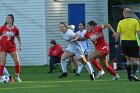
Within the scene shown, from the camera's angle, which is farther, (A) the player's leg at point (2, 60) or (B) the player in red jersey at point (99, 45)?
(B) the player in red jersey at point (99, 45)

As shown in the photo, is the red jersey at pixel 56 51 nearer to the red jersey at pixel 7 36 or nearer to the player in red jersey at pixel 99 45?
the player in red jersey at pixel 99 45

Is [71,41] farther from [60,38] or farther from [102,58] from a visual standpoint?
[60,38]

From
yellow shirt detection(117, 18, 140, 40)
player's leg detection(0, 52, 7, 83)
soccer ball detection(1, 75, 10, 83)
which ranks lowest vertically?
soccer ball detection(1, 75, 10, 83)

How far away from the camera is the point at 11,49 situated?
2019cm

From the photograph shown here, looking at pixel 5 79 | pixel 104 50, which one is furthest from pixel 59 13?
pixel 5 79

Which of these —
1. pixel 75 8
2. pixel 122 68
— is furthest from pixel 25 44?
pixel 122 68

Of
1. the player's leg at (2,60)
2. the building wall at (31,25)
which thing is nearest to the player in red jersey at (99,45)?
the player's leg at (2,60)

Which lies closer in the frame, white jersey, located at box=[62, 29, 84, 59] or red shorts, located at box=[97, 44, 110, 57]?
red shorts, located at box=[97, 44, 110, 57]

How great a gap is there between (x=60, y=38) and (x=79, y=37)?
15.3 m

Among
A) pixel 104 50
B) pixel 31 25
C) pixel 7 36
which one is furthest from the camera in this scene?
pixel 31 25

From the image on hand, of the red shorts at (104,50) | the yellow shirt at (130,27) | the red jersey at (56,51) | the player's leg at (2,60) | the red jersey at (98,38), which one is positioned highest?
the yellow shirt at (130,27)

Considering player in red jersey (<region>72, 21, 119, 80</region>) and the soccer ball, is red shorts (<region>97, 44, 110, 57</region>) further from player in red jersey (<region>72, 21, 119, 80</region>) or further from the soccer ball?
the soccer ball

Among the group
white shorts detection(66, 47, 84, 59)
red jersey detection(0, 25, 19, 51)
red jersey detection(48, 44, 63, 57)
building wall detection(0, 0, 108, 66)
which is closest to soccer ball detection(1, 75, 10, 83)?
red jersey detection(0, 25, 19, 51)

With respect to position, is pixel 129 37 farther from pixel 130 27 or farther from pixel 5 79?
pixel 5 79
